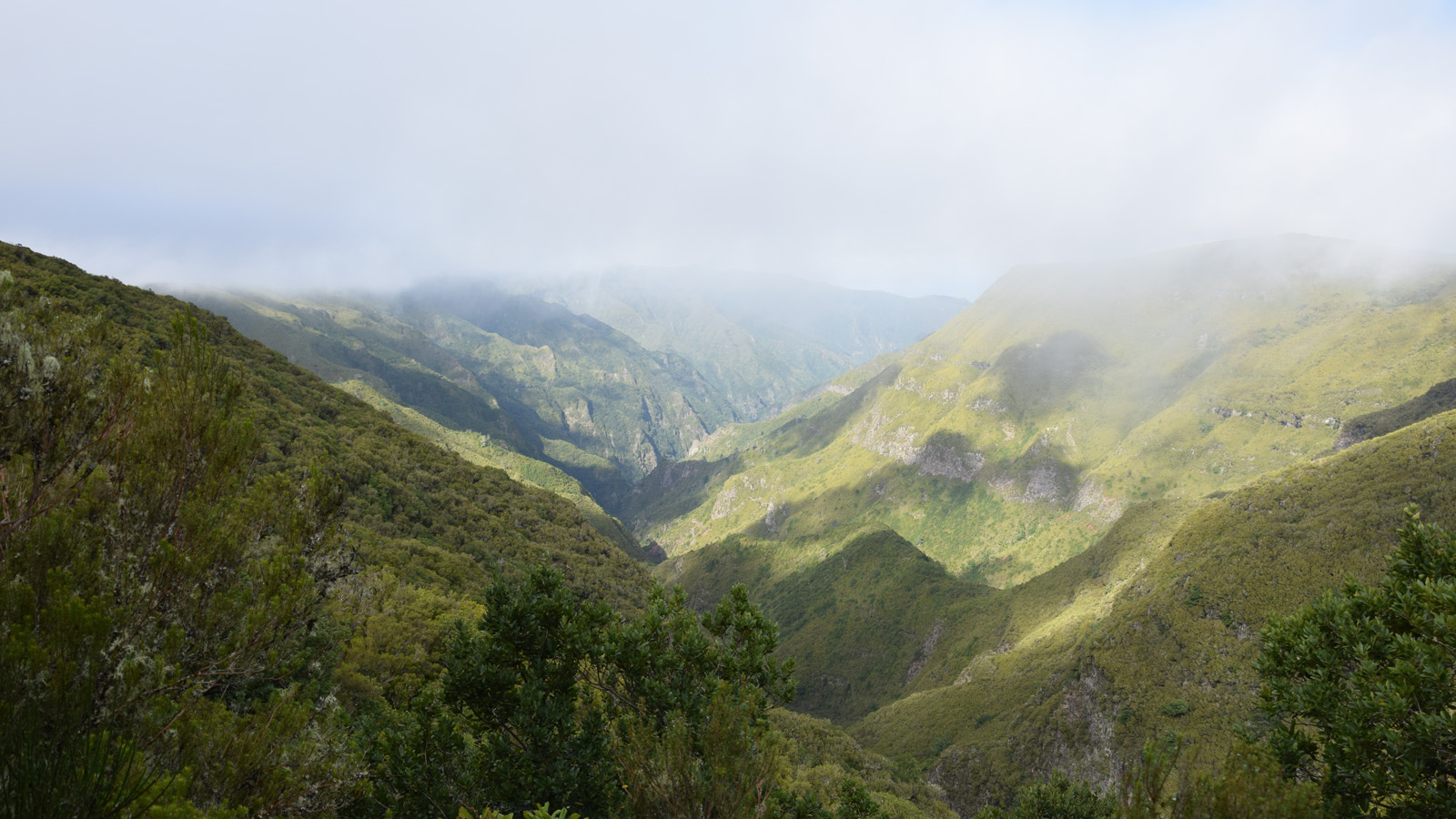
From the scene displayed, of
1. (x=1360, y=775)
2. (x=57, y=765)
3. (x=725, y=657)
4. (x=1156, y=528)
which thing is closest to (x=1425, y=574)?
(x=1360, y=775)

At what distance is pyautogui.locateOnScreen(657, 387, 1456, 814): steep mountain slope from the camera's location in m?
41.1

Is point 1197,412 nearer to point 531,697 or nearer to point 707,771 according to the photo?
point 707,771

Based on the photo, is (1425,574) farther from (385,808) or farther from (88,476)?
(88,476)

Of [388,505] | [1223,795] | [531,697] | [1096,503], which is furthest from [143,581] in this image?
[1096,503]

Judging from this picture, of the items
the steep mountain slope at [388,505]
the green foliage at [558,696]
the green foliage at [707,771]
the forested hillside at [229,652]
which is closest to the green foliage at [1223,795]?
the green foliage at [707,771]

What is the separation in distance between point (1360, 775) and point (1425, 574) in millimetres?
5376

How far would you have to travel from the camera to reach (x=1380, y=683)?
32.9 ft

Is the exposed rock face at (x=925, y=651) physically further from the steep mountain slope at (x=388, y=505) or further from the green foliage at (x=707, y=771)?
the green foliage at (x=707, y=771)

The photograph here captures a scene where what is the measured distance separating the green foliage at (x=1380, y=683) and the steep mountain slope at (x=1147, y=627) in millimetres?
8049

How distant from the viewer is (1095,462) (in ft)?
533

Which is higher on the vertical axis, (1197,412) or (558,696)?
(558,696)

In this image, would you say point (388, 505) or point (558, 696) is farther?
point (388, 505)

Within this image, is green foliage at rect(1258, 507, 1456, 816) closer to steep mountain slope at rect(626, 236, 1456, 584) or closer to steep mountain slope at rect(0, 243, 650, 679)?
steep mountain slope at rect(0, 243, 650, 679)

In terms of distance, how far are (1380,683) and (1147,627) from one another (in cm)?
5148
